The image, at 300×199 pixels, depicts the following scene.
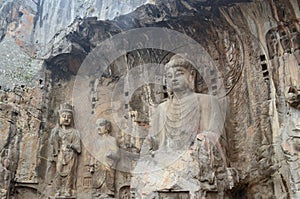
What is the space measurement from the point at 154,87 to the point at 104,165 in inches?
47.1

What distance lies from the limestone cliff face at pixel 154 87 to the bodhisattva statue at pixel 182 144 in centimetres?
22

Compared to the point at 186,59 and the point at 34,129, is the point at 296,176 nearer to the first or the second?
the point at 186,59

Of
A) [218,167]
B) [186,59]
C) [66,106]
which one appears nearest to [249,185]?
[218,167]

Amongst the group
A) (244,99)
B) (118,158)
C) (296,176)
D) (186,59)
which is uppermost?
(186,59)

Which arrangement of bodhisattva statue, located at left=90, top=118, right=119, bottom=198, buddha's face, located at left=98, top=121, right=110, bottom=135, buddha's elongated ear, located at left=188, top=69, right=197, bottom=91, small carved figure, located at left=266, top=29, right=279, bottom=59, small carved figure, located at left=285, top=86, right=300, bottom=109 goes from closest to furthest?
1. small carved figure, located at left=285, top=86, right=300, bottom=109
2. small carved figure, located at left=266, top=29, right=279, bottom=59
3. buddha's elongated ear, located at left=188, top=69, right=197, bottom=91
4. bodhisattva statue, located at left=90, top=118, right=119, bottom=198
5. buddha's face, located at left=98, top=121, right=110, bottom=135

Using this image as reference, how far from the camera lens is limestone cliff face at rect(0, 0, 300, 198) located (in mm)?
4148

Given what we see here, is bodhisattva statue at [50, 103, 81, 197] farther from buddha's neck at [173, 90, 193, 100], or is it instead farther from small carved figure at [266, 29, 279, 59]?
small carved figure at [266, 29, 279, 59]

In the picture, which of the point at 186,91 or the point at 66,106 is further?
the point at 66,106

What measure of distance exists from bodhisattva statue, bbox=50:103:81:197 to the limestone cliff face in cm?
12

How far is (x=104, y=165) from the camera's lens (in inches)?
209

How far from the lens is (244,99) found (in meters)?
4.73

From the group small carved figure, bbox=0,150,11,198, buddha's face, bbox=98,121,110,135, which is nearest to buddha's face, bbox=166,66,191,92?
buddha's face, bbox=98,121,110,135

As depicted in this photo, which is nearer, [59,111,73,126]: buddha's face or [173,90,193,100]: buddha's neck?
[173,90,193,100]: buddha's neck

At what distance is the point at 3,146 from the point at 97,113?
1.31m
